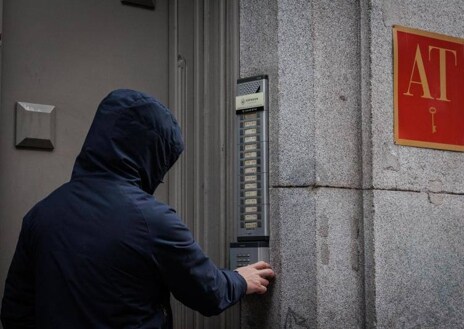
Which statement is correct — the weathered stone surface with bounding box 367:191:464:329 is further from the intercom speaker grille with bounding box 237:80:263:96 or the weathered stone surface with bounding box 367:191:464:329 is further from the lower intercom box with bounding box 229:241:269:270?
the intercom speaker grille with bounding box 237:80:263:96

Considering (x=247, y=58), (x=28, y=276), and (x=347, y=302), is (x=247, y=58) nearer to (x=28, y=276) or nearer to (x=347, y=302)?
(x=347, y=302)

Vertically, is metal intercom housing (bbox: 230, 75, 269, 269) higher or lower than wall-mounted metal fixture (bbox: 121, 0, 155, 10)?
lower

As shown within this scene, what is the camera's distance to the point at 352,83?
173 inches

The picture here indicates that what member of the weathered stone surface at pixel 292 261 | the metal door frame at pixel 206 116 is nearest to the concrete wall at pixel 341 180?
the weathered stone surface at pixel 292 261

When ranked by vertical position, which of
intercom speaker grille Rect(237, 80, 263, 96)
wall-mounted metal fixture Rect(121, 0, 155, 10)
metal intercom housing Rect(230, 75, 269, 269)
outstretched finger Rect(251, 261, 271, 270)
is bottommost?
outstretched finger Rect(251, 261, 271, 270)

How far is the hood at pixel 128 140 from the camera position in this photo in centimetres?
314

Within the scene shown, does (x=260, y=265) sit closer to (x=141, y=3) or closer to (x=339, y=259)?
(x=339, y=259)

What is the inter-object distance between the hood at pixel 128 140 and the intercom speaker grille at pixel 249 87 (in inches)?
45.4

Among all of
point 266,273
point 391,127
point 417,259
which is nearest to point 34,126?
point 266,273

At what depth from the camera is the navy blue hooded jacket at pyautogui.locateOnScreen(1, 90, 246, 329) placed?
3021 mm

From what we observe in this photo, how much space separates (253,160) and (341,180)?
20.5 inches

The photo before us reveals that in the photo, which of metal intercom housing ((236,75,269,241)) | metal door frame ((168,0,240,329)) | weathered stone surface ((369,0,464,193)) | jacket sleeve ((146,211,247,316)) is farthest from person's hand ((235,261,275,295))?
weathered stone surface ((369,0,464,193))

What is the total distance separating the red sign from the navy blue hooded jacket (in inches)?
69.6

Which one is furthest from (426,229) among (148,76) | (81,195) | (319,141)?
(81,195)
